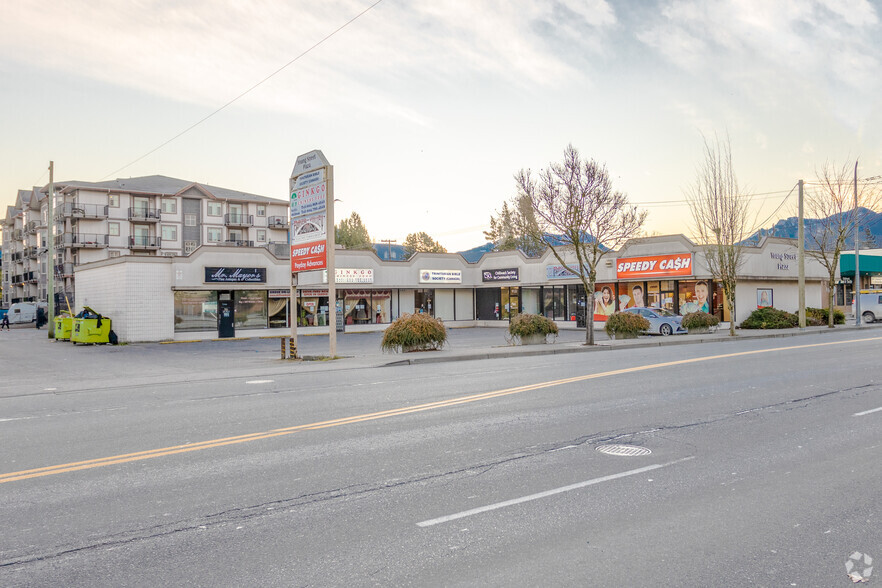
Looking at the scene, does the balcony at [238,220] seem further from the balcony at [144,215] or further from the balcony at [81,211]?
the balcony at [81,211]

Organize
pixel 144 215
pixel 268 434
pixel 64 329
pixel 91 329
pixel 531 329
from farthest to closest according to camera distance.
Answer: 1. pixel 144 215
2. pixel 64 329
3. pixel 91 329
4. pixel 531 329
5. pixel 268 434

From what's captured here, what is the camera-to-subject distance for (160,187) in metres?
72.8

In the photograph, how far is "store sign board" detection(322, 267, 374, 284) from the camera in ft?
133

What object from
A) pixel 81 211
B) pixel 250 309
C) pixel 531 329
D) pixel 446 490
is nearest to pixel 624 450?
pixel 446 490

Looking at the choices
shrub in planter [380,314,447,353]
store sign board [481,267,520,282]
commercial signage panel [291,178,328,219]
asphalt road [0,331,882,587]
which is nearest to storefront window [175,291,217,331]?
commercial signage panel [291,178,328,219]

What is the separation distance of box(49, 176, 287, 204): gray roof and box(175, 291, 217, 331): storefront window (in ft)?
129

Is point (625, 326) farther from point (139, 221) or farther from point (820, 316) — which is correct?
point (139, 221)

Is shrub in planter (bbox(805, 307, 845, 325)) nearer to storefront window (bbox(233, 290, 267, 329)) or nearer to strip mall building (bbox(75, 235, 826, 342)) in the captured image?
strip mall building (bbox(75, 235, 826, 342))

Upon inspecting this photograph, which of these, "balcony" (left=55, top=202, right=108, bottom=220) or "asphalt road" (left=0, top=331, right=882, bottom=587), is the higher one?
"balcony" (left=55, top=202, right=108, bottom=220)

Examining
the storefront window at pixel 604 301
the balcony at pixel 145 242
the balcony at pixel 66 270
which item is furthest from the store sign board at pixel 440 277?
the balcony at pixel 66 270

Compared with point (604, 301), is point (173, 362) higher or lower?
lower

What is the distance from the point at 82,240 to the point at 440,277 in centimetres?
4349

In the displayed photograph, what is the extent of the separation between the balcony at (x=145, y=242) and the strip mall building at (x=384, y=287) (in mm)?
30996

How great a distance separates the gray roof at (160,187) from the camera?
6788 cm
